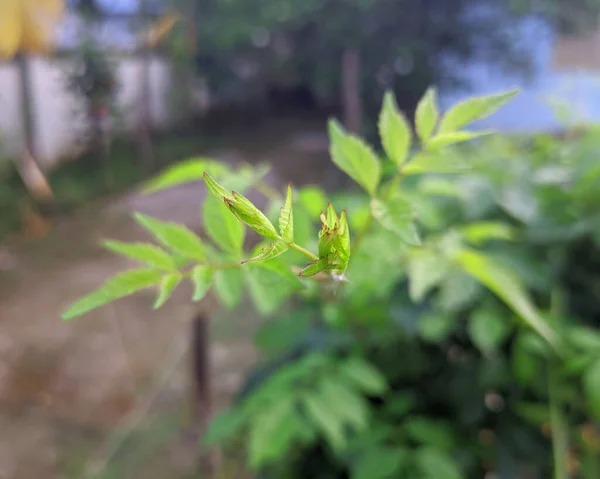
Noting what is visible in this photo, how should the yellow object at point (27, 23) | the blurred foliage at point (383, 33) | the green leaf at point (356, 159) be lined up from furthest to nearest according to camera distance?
the blurred foliage at point (383, 33) < the yellow object at point (27, 23) < the green leaf at point (356, 159)

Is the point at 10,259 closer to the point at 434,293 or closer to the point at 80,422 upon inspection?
the point at 80,422

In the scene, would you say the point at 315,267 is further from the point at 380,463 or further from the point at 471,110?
the point at 380,463

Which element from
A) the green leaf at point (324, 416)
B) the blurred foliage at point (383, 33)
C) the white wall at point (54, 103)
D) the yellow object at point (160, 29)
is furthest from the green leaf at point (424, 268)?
the white wall at point (54, 103)

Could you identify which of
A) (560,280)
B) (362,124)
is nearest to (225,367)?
(362,124)

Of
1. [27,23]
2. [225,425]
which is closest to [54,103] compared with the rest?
[27,23]

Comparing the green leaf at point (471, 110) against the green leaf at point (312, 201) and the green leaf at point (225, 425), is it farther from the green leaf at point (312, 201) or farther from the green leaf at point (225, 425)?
the green leaf at point (225, 425)

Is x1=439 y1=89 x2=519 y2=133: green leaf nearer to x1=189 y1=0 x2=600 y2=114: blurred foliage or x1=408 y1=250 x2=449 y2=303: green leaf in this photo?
x1=408 y1=250 x2=449 y2=303: green leaf

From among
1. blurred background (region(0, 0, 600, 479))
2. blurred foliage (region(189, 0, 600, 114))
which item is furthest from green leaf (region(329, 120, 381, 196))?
blurred foliage (region(189, 0, 600, 114))
